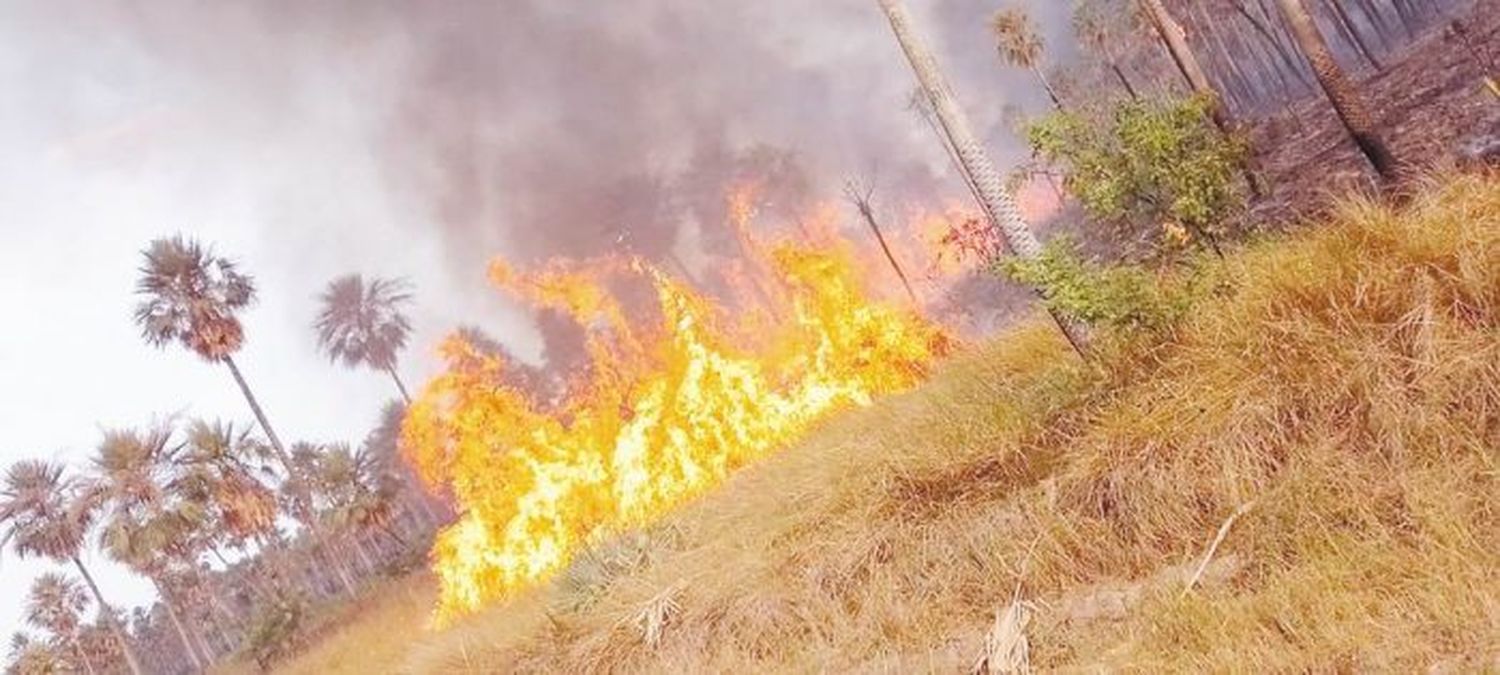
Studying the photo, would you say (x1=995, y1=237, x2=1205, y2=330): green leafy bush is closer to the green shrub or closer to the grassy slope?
the grassy slope

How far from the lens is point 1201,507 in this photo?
637cm

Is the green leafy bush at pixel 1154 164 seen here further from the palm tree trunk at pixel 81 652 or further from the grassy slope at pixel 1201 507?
the palm tree trunk at pixel 81 652

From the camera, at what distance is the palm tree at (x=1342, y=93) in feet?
46.9

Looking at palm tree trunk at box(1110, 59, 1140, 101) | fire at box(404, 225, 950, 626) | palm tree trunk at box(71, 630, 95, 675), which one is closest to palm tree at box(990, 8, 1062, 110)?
palm tree trunk at box(1110, 59, 1140, 101)

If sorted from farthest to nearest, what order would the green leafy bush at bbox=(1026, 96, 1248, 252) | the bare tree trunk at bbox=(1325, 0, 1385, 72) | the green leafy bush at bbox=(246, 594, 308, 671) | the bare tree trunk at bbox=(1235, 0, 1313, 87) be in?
the bare tree trunk at bbox=(1325, 0, 1385, 72) < the bare tree trunk at bbox=(1235, 0, 1313, 87) < the green leafy bush at bbox=(246, 594, 308, 671) < the green leafy bush at bbox=(1026, 96, 1248, 252)

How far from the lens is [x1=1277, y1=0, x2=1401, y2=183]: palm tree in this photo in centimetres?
1429

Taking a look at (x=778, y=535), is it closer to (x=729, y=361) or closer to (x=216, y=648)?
(x=729, y=361)

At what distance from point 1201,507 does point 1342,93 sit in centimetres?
1178

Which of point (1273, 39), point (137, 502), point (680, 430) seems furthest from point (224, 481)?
point (1273, 39)

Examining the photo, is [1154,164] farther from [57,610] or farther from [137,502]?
[57,610]

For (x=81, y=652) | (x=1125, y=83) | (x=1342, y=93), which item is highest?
(x=81, y=652)

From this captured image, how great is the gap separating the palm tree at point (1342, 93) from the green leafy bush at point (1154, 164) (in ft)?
17.0

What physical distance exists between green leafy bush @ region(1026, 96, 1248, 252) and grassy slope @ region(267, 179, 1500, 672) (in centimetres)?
116

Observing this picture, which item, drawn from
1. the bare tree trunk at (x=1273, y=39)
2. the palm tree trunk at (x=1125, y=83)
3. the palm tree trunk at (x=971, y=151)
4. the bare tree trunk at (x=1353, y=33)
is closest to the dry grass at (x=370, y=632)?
the palm tree trunk at (x=971, y=151)
